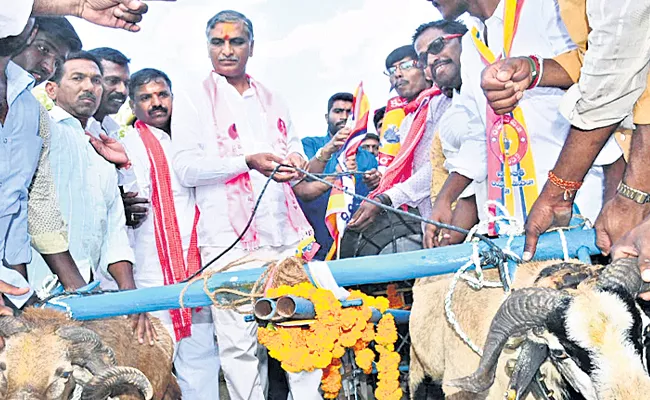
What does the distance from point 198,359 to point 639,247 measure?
296 cm

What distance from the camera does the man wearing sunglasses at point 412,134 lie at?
197 inches

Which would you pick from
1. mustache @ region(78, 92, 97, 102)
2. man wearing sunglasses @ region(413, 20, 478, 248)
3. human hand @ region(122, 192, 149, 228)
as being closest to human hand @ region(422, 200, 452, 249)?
man wearing sunglasses @ region(413, 20, 478, 248)

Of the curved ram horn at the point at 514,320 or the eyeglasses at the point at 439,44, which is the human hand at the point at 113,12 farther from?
the curved ram horn at the point at 514,320

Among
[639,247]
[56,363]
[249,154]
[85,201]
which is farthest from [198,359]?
[639,247]

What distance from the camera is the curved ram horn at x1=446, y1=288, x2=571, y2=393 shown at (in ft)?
8.72

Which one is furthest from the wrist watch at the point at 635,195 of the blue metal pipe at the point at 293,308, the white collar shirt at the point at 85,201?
the white collar shirt at the point at 85,201

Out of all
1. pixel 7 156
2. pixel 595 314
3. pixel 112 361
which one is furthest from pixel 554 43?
pixel 7 156

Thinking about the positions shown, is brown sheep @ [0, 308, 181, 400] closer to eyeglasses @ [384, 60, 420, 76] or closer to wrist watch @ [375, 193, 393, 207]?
wrist watch @ [375, 193, 393, 207]

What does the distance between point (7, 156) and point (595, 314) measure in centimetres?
279

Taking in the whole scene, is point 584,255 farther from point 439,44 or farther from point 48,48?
point 48,48

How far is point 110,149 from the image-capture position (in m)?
5.00

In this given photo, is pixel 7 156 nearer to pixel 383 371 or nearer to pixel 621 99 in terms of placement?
pixel 383 371

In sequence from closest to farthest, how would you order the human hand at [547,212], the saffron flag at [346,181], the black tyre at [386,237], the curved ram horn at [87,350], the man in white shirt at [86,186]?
the human hand at [547,212], the curved ram horn at [87,350], the man in white shirt at [86,186], the black tyre at [386,237], the saffron flag at [346,181]

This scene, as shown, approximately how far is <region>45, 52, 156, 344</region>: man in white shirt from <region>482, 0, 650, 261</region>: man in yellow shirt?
85.7 inches
